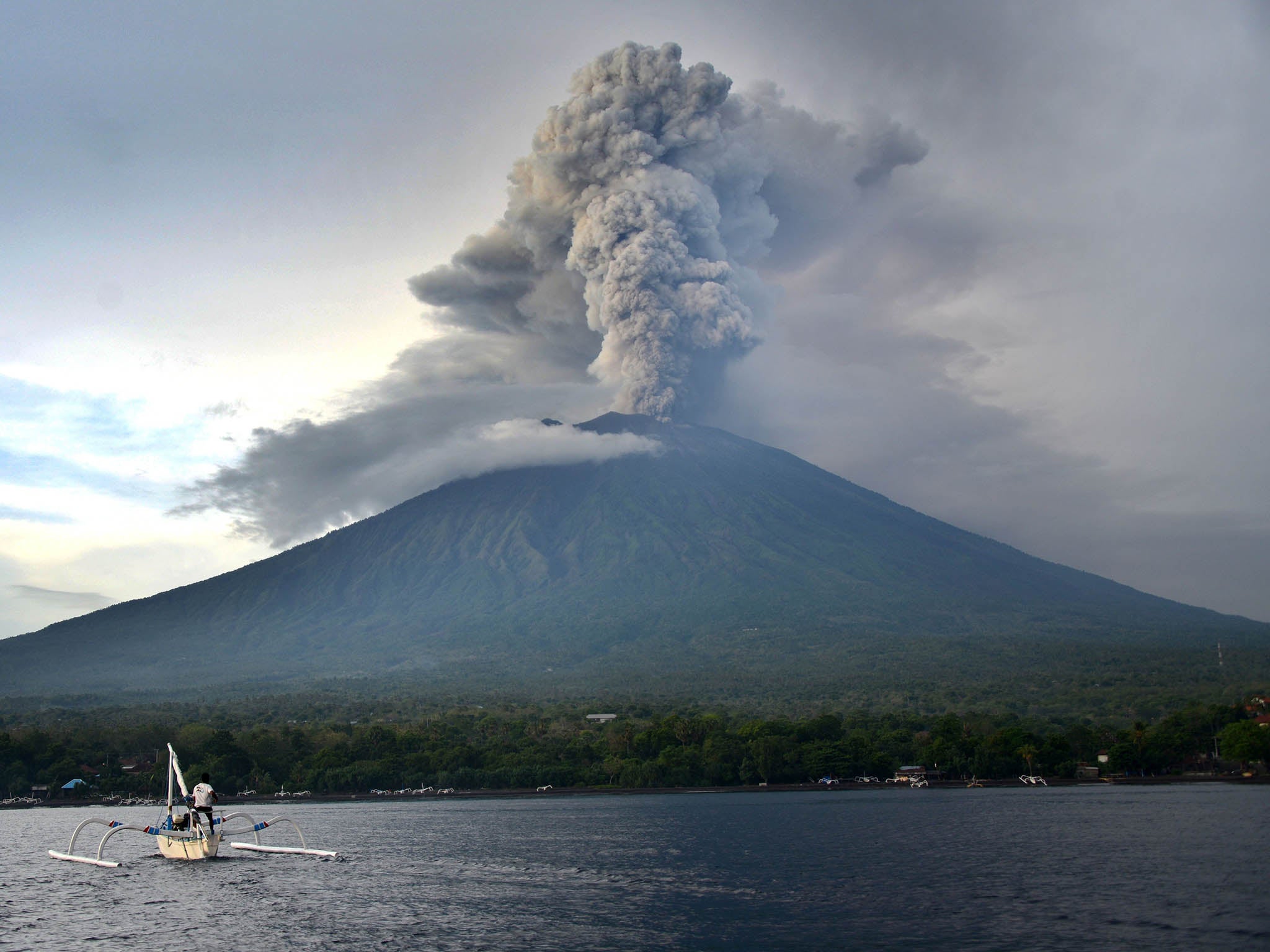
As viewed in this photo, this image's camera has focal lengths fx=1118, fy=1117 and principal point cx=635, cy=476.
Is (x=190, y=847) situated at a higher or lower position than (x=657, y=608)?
lower

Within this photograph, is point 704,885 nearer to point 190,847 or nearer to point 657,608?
point 190,847

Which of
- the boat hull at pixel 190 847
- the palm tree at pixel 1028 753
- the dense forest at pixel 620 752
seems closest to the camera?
the boat hull at pixel 190 847

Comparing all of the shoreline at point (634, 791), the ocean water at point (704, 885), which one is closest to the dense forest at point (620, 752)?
the shoreline at point (634, 791)

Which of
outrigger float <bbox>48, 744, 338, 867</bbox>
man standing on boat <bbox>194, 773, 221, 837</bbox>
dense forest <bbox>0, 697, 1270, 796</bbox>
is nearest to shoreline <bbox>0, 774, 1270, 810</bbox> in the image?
dense forest <bbox>0, 697, 1270, 796</bbox>

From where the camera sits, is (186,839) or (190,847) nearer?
(186,839)

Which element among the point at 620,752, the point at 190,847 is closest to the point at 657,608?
the point at 620,752

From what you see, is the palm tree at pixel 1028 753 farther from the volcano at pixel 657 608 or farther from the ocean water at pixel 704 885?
the ocean water at pixel 704 885

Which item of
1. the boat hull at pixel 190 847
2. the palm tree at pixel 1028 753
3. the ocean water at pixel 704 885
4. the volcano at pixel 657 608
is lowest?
the ocean water at pixel 704 885
